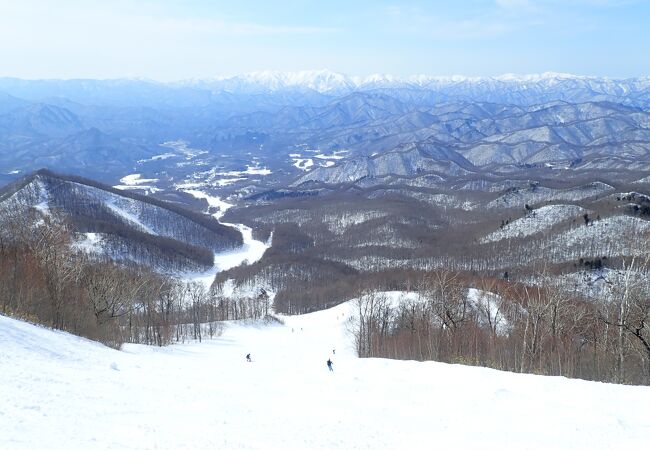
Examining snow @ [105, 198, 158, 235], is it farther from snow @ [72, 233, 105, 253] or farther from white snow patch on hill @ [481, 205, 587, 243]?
white snow patch on hill @ [481, 205, 587, 243]

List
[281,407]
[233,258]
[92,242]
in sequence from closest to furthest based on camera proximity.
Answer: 1. [281,407]
2. [92,242]
3. [233,258]

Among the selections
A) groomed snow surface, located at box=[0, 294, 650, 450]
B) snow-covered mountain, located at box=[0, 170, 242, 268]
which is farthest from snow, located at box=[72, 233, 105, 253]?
groomed snow surface, located at box=[0, 294, 650, 450]

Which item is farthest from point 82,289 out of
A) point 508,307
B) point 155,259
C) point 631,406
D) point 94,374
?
point 155,259

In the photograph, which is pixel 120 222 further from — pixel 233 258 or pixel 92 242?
pixel 233 258

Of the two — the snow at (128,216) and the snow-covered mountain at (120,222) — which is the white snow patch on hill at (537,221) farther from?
the snow at (128,216)

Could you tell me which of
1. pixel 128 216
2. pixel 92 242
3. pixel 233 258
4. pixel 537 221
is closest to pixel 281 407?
pixel 92 242

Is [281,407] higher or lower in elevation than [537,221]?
lower
